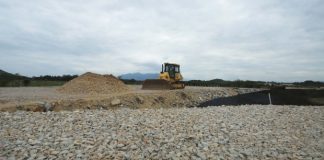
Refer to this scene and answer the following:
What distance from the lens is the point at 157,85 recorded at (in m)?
27.1

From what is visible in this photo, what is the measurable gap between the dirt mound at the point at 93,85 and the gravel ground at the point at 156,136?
448 inches

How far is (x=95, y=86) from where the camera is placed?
24656 mm

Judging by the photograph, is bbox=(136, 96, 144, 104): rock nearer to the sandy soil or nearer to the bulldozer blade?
the sandy soil

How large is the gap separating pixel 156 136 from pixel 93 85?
16002 millimetres

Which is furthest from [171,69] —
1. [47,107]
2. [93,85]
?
[47,107]

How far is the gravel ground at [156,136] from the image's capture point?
844 centimetres

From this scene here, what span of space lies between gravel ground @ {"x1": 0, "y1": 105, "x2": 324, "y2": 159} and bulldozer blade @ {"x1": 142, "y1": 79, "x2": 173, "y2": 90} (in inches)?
509

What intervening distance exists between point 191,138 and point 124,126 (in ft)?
7.76

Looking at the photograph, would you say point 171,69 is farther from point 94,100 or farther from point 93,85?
point 94,100

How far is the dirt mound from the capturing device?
23938 millimetres

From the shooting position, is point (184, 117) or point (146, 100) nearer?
point (184, 117)

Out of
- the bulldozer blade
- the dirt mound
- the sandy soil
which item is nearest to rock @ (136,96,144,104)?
the sandy soil

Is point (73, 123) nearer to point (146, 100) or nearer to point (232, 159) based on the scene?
point (232, 159)

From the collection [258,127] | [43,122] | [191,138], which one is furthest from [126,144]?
[258,127]
